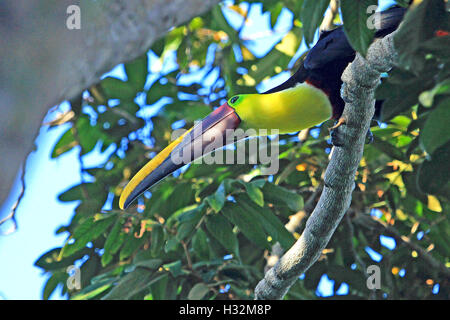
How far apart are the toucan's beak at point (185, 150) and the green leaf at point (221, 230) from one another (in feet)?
1.03

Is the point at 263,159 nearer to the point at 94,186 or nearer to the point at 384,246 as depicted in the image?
the point at 384,246

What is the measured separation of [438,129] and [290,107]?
1.46 meters

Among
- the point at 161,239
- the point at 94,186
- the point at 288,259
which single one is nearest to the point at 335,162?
the point at 288,259

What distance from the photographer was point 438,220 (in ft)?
11.9

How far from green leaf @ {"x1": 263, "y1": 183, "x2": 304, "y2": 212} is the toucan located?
0.97 ft

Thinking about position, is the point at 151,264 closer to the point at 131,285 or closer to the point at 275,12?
the point at 131,285

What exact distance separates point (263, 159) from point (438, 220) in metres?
1.06

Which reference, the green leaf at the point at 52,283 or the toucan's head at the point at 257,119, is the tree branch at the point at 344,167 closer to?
the toucan's head at the point at 257,119

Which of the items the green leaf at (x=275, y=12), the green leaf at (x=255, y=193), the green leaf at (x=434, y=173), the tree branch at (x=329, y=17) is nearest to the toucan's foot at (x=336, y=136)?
the green leaf at (x=434, y=173)

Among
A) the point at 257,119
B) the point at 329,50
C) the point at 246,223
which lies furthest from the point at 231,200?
the point at 329,50

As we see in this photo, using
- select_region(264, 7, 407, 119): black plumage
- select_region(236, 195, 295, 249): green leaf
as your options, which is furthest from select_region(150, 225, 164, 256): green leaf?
select_region(264, 7, 407, 119): black plumage

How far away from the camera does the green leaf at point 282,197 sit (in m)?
3.06

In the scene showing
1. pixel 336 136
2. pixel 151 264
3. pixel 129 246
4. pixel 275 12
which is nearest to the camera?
pixel 336 136

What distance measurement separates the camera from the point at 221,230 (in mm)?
3131
